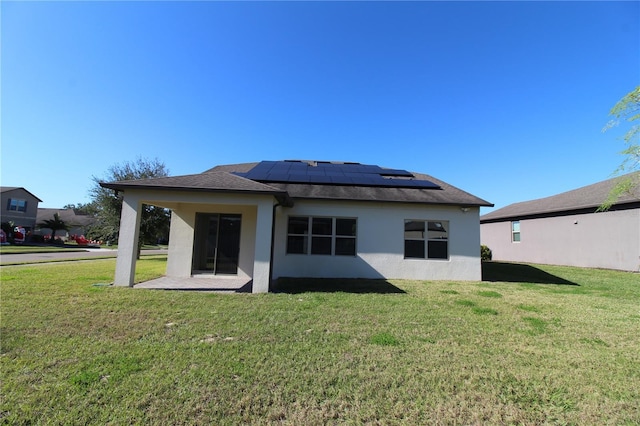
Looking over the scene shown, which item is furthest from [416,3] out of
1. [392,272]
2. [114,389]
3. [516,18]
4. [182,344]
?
[114,389]

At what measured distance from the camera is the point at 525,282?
11453 millimetres

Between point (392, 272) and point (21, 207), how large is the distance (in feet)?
164

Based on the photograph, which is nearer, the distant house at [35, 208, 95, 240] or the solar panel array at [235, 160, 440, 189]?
Answer: the solar panel array at [235, 160, 440, 189]

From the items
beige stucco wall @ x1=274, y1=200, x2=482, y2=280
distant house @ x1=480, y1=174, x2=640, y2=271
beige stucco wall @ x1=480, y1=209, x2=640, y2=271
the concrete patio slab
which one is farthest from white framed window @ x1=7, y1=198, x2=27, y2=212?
beige stucco wall @ x1=480, y1=209, x2=640, y2=271

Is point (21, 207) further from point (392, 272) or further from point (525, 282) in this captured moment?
point (525, 282)

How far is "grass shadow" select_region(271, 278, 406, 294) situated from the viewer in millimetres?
8711

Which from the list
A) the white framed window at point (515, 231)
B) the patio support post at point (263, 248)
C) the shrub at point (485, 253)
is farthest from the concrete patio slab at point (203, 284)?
the white framed window at point (515, 231)

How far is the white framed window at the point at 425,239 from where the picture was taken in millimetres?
11703

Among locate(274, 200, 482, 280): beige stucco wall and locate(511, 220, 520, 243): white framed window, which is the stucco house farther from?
locate(511, 220, 520, 243): white framed window

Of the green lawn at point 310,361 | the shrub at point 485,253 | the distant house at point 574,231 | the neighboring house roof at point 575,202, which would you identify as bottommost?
the green lawn at point 310,361

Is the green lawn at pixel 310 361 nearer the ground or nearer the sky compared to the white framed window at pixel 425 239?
nearer the ground

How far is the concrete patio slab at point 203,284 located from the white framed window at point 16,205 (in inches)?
1700

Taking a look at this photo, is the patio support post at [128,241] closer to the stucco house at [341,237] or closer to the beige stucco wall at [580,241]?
the stucco house at [341,237]

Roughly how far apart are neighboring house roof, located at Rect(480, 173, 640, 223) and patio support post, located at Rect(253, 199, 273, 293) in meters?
15.5
